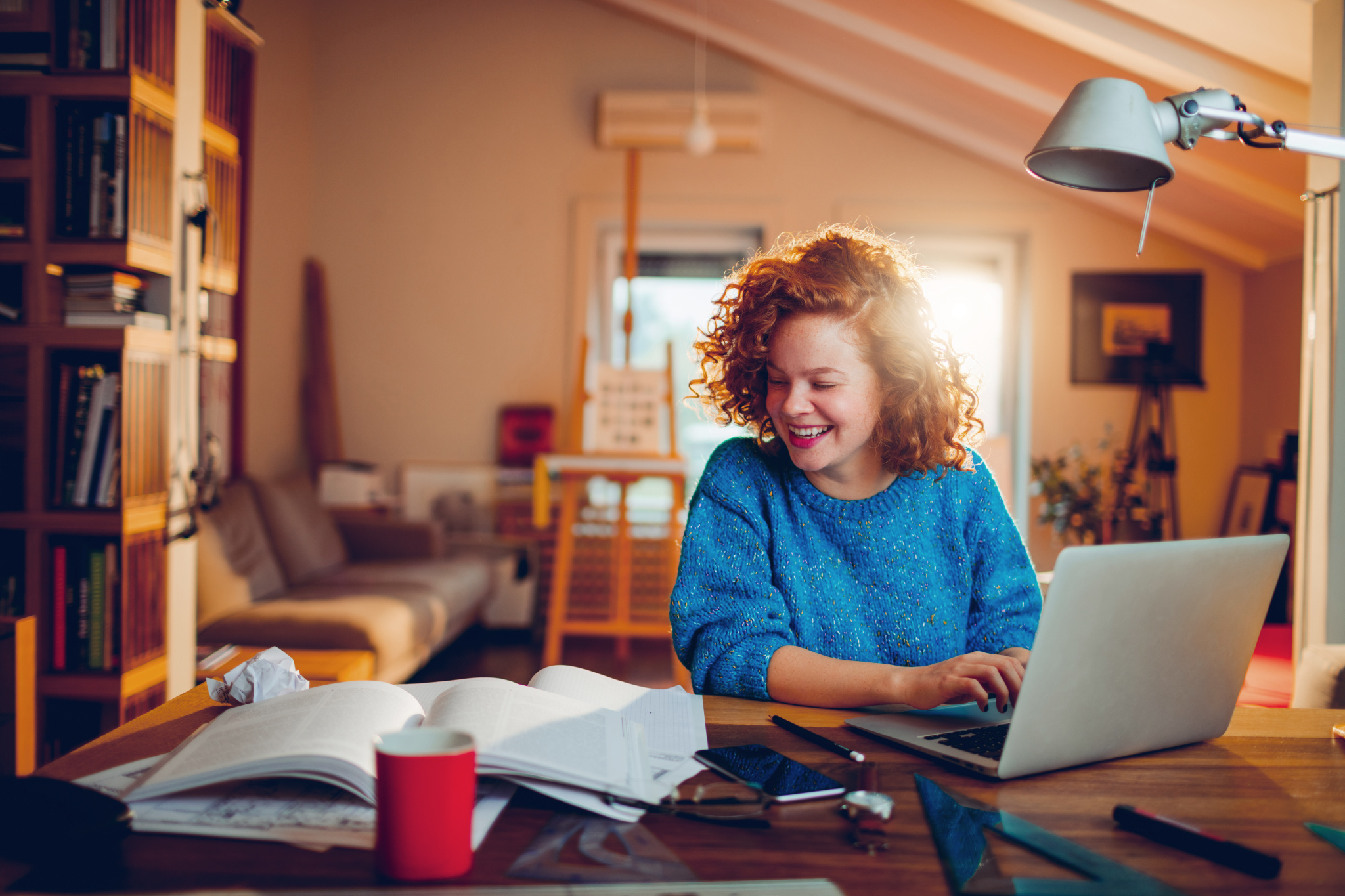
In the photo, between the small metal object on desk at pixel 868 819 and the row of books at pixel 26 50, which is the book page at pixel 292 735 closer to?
the small metal object on desk at pixel 868 819

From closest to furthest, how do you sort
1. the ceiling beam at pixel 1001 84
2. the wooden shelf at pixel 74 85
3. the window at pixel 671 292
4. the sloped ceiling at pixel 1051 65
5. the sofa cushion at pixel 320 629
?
1. the wooden shelf at pixel 74 85
2. the sloped ceiling at pixel 1051 65
3. the sofa cushion at pixel 320 629
4. the ceiling beam at pixel 1001 84
5. the window at pixel 671 292

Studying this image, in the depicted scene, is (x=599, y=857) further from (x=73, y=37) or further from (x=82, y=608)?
(x=73, y=37)

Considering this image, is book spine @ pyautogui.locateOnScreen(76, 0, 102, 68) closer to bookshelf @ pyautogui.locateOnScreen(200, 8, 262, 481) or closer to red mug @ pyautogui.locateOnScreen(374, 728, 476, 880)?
bookshelf @ pyautogui.locateOnScreen(200, 8, 262, 481)

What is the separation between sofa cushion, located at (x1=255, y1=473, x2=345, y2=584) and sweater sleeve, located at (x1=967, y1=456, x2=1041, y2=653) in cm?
306

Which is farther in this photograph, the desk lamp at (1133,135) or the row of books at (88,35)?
the row of books at (88,35)

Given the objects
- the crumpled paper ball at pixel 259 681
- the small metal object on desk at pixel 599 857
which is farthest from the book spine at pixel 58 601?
the small metal object on desk at pixel 599 857

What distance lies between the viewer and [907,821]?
701 millimetres

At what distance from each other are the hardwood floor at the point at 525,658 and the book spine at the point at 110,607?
1488mm

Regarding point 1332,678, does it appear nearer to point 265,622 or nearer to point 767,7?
point 265,622

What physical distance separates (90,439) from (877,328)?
183 cm

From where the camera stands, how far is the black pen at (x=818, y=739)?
835 mm

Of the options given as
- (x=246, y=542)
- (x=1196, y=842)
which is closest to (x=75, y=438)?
(x=246, y=542)

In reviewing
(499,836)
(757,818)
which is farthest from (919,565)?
(499,836)

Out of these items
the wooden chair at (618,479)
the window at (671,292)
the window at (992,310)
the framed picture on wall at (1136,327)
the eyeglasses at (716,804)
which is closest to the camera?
the eyeglasses at (716,804)
